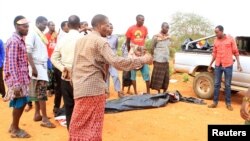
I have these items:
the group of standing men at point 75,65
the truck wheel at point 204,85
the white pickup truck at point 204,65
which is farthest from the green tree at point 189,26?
the group of standing men at point 75,65

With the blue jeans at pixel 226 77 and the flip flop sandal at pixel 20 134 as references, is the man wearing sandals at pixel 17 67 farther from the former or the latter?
the blue jeans at pixel 226 77

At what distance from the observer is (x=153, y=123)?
6.78 m

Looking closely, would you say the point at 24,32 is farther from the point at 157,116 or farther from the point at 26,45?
the point at 157,116

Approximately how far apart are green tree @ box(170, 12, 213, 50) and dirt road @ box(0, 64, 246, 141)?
1126cm

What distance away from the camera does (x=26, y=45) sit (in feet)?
19.9

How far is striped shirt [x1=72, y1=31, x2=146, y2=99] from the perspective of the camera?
13.1ft

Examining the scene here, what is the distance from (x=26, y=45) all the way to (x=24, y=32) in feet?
1.28

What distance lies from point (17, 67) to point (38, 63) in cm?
66

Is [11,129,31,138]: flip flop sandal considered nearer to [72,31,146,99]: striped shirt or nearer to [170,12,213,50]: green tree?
[72,31,146,99]: striped shirt

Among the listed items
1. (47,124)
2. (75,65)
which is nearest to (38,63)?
(47,124)

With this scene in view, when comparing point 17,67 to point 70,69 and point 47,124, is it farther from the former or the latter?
point 47,124

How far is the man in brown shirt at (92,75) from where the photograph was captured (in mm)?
3955

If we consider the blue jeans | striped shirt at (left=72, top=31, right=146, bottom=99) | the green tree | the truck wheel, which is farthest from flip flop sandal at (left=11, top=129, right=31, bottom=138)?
the green tree

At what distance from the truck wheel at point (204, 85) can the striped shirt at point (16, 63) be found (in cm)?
481
